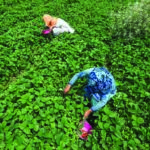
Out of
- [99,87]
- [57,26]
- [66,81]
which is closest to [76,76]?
[99,87]

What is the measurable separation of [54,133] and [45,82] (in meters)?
1.71

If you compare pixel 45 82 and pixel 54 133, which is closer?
pixel 54 133

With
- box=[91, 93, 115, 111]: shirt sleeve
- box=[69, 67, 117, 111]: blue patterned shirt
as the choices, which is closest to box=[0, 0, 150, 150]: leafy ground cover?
box=[91, 93, 115, 111]: shirt sleeve

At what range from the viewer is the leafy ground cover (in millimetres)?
4926

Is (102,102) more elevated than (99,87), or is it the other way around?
(99,87)

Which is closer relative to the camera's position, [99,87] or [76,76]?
[99,87]

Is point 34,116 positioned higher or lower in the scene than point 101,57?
higher

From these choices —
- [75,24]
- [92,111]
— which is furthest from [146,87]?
[75,24]

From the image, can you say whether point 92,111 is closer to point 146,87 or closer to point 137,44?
point 146,87

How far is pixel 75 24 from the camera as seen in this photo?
1083 centimetres

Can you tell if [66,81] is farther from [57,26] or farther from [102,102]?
[57,26]

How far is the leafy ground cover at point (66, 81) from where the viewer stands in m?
4.93

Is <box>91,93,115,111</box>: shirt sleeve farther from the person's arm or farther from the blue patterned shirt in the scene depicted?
the person's arm

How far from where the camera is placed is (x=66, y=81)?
6637 millimetres
